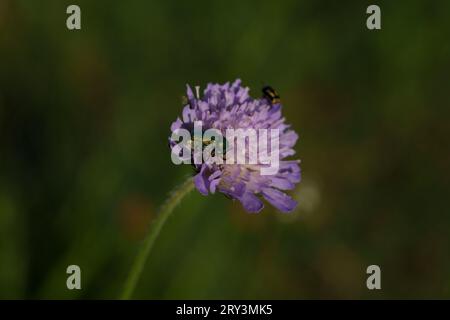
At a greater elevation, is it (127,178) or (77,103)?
Answer: (77,103)

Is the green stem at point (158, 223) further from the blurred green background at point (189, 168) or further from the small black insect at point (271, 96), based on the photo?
the blurred green background at point (189, 168)

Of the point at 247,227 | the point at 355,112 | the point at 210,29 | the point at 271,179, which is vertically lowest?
the point at 247,227

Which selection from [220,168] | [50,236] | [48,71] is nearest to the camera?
[220,168]

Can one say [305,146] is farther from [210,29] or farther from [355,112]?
[210,29]

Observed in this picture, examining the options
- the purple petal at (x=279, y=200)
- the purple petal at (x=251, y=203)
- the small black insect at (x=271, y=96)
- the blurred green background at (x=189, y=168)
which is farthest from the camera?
the blurred green background at (x=189, y=168)

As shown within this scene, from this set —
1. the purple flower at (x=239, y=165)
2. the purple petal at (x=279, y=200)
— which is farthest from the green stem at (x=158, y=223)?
the purple petal at (x=279, y=200)

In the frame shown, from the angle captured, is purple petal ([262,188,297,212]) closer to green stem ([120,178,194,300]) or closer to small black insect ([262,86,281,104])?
green stem ([120,178,194,300])
